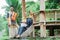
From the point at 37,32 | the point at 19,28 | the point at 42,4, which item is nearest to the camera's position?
the point at 42,4

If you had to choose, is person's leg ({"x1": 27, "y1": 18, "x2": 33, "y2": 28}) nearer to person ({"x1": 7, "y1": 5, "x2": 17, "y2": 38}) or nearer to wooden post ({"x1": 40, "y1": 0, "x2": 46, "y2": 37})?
person ({"x1": 7, "y1": 5, "x2": 17, "y2": 38})

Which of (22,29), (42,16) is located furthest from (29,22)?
(42,16)

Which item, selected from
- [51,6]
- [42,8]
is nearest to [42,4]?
[42,8]

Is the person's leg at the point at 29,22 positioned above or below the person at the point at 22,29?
above

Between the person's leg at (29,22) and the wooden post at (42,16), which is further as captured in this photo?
the person's leg at (29,22)

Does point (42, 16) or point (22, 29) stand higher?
point (42, 16)

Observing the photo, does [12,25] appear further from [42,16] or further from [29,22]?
[42,16]

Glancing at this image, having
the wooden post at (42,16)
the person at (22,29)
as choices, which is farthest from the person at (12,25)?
the wooden post at (42,16)

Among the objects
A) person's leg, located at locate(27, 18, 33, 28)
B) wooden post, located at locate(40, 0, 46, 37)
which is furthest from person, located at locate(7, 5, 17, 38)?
wooden post, located at locate(40, 0, 46, 37)

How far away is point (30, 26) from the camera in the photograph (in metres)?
10.6

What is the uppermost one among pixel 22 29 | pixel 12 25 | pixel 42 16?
pixel 42 16

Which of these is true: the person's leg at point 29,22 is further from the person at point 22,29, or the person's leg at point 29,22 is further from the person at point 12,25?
the person at point 12,25

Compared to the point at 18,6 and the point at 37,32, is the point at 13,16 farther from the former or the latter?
the point at 18,6

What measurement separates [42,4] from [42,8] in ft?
0.47
